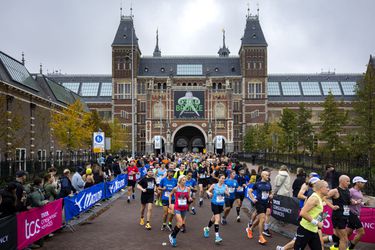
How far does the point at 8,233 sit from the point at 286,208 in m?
7.81

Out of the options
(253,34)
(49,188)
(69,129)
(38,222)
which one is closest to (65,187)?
(49,188)

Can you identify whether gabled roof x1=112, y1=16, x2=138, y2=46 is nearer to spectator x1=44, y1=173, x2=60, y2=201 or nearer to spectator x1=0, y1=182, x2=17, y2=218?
spectator x1=44, y1=173, x2=60, y2=201

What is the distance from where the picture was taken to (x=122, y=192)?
72.9 ft

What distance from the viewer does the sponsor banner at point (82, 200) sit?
39.7 feet

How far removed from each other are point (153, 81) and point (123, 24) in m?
12.7

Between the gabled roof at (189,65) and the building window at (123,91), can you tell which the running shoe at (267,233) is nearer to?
the building window at (123,91)

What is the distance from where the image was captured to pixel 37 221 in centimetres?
976

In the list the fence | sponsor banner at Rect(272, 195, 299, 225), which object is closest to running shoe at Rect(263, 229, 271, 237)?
sponsor banner at Rect(272, 195, 299, 225)

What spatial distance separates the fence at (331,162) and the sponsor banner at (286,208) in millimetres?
6564

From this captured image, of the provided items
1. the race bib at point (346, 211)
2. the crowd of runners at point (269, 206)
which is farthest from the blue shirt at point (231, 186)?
the race bib at point (346, 211)

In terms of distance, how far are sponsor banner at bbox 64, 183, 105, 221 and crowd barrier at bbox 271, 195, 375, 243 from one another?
255 inches

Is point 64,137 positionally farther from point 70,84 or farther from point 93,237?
point 70,84

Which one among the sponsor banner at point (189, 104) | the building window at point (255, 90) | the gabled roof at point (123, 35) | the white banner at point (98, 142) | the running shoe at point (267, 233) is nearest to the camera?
the running shoe at point (267, 233)

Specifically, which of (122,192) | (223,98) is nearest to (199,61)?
(223,98)
